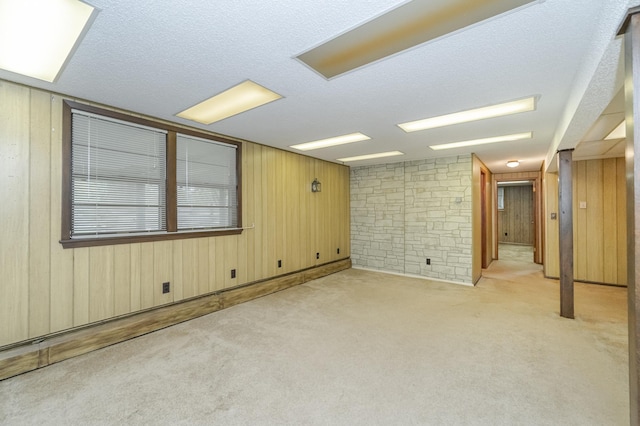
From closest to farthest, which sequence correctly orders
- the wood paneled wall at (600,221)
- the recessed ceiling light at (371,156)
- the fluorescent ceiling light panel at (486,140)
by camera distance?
the fluorescent ceiling light panel at (486,140), the wood paneled wall at (600,221), the recessed ceiling light at (371,156)

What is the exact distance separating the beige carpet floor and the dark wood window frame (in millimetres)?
1048

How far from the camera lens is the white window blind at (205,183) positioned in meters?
3.43

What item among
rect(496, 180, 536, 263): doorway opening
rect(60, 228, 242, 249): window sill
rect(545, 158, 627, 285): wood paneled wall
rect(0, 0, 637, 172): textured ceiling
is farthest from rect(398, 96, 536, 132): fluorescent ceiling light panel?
rect(496, 180, 536, 263): doorway opening

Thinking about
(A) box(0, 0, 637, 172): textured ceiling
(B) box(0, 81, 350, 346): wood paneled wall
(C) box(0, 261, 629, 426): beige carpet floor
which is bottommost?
(C) box(0, 261, 629, 426): beige carpet floor

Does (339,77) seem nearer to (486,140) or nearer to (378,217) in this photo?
(486,140)

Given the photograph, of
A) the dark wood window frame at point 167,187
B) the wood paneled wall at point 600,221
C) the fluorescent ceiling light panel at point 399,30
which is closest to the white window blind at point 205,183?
the dark wood window frame at point 167,187

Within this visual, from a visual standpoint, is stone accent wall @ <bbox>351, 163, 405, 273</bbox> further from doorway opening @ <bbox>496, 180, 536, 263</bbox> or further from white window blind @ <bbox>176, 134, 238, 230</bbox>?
doorway opening @ <bbox>496, 180, 536, 263</bbox>

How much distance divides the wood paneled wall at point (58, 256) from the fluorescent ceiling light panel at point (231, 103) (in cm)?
97

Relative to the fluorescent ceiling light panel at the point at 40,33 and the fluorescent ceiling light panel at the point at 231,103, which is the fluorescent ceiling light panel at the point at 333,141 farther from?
the fluorescent ceiling light panel at the point at 40,33

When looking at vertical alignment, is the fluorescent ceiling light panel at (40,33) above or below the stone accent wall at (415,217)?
above

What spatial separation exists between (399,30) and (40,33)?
2316mm

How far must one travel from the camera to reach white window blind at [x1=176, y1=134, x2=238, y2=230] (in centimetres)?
343

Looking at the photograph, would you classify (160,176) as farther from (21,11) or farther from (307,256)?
(307,256)

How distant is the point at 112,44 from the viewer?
1738mm
